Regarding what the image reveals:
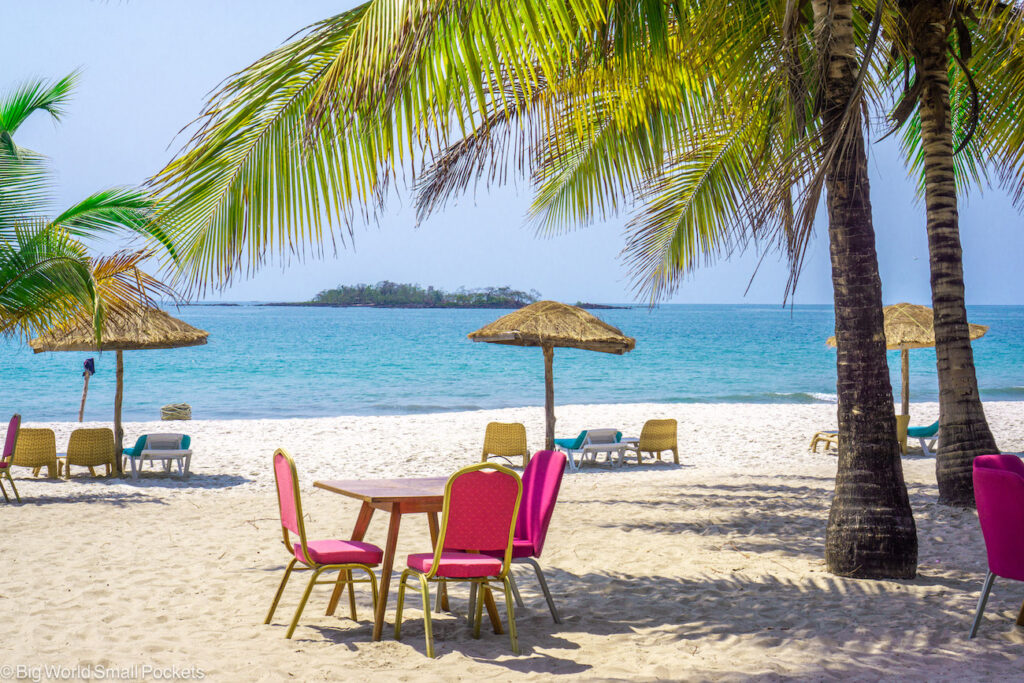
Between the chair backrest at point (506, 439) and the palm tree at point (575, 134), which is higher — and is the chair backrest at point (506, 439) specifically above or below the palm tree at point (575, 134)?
below

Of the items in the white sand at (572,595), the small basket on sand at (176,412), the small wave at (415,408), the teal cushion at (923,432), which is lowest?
the small wave at (415,408)

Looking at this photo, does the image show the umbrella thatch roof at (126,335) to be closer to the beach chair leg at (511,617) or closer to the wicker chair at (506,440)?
the wicker chair at (506,440)

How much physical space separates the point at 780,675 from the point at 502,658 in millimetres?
1173

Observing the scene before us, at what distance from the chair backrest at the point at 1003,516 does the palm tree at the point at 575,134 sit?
1024 millimetres

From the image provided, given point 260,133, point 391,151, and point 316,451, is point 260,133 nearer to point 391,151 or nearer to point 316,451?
point 391,151

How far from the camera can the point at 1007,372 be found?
46844 mm

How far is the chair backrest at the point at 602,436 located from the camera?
12.1 meters

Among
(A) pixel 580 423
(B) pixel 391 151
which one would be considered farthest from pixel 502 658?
(A) pixel 580 423

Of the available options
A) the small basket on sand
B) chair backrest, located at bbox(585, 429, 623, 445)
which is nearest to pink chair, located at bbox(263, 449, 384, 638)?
chair backrest, located at bbox(585, 429, 623, 445)

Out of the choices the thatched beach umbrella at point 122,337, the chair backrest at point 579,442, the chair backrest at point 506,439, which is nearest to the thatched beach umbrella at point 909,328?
the chair backrest at point 579,442

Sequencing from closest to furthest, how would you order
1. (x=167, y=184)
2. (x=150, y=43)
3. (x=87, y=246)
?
A: (x=167, y=184) < (x=150, y=43) < (x=87, y=246)

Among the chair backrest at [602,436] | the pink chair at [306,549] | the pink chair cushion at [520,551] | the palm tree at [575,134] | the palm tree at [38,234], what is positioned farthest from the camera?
the chair backrest at [602,436]

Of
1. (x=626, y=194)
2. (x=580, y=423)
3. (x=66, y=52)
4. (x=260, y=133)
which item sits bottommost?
(x=580, y=423)

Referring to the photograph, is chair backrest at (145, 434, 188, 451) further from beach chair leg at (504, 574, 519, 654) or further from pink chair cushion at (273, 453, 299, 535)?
beach chair leg at (504, 574, 519, 654)
